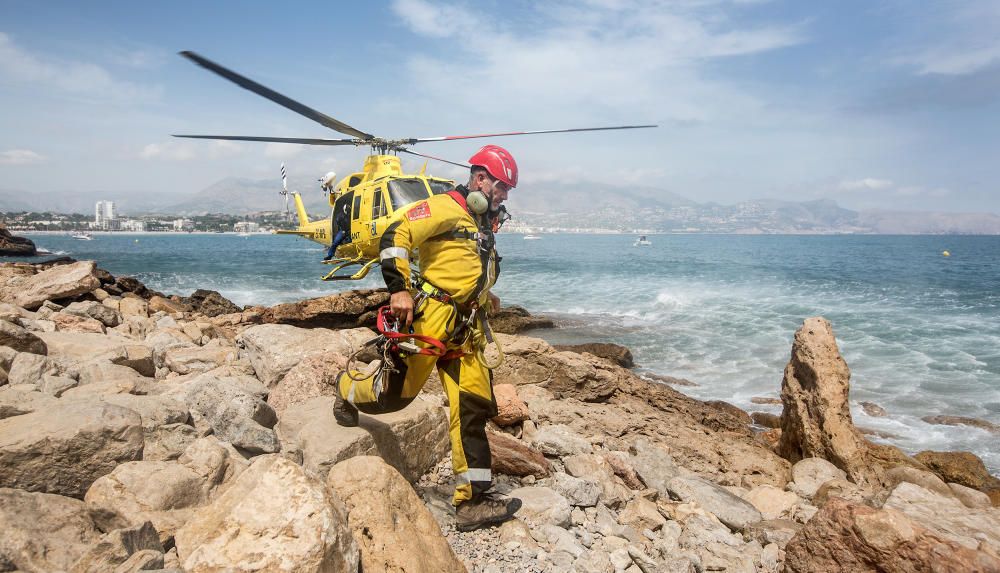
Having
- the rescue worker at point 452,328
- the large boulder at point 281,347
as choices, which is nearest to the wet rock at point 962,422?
the rescue worker at point 452,328

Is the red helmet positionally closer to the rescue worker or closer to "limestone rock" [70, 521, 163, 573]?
the rescue worker

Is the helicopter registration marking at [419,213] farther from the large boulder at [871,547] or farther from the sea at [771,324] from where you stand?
the sea at [771,324]

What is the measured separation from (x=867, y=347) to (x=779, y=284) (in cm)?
1888

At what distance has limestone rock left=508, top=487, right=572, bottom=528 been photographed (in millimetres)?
3701

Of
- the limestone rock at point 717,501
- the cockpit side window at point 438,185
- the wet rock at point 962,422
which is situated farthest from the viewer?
the cockpit side window at point 438,185

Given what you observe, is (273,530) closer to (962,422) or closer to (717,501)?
(717,501)

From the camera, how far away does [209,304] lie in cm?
1678

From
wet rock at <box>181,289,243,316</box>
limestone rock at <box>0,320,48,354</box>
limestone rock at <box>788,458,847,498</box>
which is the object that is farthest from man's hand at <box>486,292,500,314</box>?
wet rock at <box>181,289,243,316</box>

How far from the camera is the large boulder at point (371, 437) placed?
11.3 ft

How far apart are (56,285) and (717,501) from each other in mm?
12166

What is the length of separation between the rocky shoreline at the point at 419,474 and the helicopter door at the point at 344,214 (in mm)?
4046

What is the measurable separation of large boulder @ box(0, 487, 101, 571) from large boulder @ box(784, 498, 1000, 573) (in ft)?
12.1

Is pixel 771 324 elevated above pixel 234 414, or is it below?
below

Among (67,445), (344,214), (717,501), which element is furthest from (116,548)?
(344,214)
